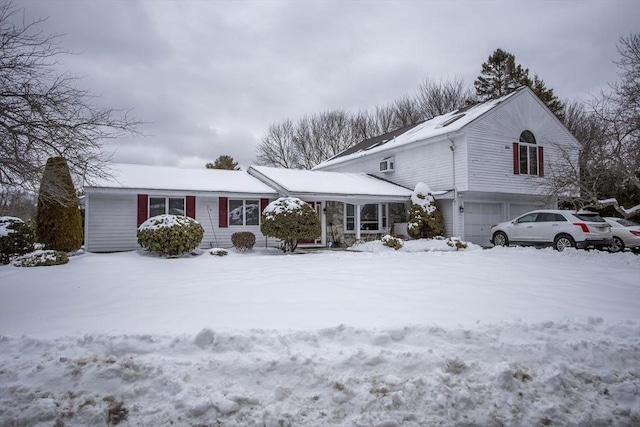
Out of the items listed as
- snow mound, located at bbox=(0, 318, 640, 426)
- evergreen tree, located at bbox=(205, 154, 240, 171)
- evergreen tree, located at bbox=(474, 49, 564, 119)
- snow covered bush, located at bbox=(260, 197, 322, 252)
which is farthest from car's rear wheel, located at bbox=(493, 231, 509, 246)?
evergreen tree, located at bbox=(205, 154, 240, 171)

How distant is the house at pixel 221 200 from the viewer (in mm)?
14461

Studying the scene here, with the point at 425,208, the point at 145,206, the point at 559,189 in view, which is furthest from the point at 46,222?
the point at 559,189

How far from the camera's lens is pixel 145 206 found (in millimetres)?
15023

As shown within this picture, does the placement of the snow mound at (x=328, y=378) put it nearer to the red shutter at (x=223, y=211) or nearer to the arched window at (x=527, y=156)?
the red shutter at (x=223, y=211)

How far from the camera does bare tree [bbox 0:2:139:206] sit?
571cm

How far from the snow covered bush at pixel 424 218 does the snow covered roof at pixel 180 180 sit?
6.67 metres

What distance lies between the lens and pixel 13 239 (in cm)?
1078

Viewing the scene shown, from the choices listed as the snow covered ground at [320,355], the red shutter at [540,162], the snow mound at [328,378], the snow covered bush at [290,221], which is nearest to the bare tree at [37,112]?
the snow covered ground at [320,355]

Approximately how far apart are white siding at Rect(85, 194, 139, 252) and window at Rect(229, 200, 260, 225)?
3837 mm

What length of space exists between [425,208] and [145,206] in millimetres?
12290

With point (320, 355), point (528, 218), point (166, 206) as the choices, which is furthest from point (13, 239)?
point (528, 218)

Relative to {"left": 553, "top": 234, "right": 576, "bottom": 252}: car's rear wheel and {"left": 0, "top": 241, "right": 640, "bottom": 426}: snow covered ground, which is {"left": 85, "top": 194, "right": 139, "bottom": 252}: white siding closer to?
{"left": 0, "top": 241, "right": 640, "bottom": 426}: snow covered ground

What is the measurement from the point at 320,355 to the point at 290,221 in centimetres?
1028

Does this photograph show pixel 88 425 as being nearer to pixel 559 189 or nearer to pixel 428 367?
pixel 428 367
